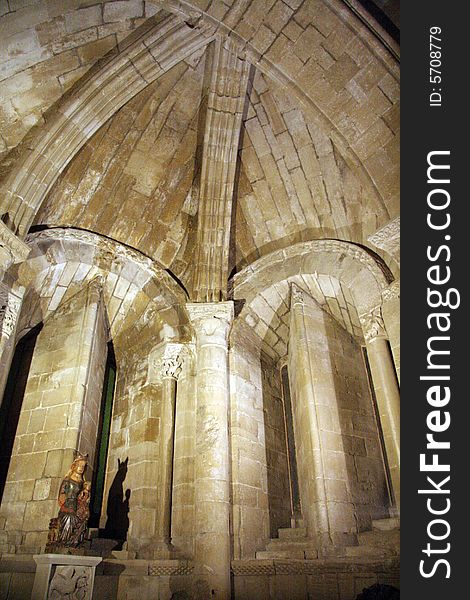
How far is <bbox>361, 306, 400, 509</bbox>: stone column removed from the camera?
4.80 metres

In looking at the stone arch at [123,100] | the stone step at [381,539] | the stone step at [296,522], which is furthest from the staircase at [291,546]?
the stone arch at [123,100]

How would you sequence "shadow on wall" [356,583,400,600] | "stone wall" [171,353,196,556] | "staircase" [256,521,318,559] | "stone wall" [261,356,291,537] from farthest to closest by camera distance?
1. "stone wall" [261,356,291,537]
2. "stone wall" [171,353,196,556]
3. "staircase" [256,521,318,559]
4. "shadow on wall" [356,583,400,600]

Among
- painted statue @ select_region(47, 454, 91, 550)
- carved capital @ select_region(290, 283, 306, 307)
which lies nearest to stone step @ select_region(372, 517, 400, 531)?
carved capital @ select_region(290, 283, 306, 307)

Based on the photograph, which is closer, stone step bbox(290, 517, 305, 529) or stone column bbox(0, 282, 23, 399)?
stone column bbox(0, 282, 23, 399)

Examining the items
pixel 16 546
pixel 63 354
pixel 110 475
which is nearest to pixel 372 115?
pixel 63 354

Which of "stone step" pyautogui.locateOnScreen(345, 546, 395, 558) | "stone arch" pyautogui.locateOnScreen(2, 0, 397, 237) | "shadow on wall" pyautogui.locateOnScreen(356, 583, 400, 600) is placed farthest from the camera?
"stone arch" pyautogui.locateOnScreen(2, 0, 397, 237)

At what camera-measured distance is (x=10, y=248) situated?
5.32m

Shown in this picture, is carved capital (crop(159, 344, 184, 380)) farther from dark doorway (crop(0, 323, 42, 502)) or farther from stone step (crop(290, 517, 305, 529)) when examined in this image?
stone step (crop(290, 517, 305, 529))

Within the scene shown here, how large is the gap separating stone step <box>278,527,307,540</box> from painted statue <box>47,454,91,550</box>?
8.51 ft

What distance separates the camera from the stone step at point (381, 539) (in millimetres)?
4707

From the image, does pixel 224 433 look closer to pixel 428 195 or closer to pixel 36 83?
pixel 428 195

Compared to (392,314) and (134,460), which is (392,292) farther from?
(134,460)

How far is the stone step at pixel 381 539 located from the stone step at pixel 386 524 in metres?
0.16

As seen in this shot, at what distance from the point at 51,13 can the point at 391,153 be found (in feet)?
14.6
